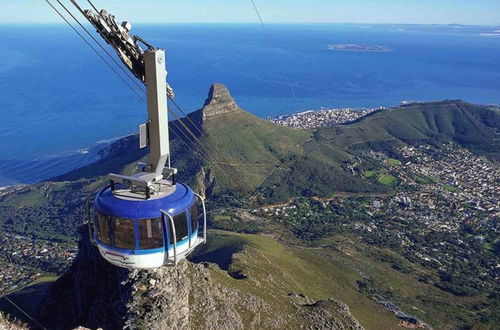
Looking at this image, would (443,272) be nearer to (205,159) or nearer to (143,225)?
(205,159)

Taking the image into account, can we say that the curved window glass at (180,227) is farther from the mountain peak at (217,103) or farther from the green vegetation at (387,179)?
the green vegetation at (387,179)

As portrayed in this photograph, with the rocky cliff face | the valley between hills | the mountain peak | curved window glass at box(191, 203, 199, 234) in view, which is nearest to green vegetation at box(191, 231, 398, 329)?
the valley between hills

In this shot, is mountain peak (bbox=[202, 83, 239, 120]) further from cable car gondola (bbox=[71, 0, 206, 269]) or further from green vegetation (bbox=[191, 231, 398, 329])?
cable car gondola (bbox=[71, 0, 206, 269])

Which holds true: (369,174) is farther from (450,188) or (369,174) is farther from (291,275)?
(291,275)

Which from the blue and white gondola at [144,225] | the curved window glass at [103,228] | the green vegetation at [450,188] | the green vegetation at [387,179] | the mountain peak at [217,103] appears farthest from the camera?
the mountain peak at [217,103]

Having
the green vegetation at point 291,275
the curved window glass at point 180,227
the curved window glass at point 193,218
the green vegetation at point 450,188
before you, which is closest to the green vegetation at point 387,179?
the green vegetation at point 450,188

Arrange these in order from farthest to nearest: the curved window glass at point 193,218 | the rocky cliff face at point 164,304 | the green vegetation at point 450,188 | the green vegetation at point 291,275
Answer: the green vegetation at point 450,188 → the green vegetation at point 291,275 → the rocky cliff face at point 164,304 → the curved window glass at point 193,218
